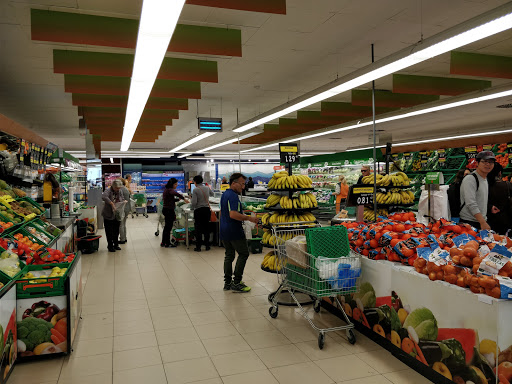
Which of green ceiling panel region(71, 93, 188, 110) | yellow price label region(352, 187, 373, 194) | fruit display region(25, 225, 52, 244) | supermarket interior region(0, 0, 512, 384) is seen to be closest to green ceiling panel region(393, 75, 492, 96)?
supermarket interior region(0, 0, 512, 384)

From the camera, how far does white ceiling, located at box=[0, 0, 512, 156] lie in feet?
15.6

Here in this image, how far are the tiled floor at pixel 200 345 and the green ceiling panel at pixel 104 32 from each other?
3.33m

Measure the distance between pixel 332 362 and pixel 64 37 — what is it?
469 centimetres

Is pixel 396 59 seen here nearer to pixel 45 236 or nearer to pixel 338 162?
pixel 45 236

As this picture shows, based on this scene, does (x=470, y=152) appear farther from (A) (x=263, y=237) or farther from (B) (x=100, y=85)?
(B) (x=100, y=85)

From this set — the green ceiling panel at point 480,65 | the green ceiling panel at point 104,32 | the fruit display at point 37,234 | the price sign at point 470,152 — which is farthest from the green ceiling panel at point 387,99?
the fruit display at point 37,234

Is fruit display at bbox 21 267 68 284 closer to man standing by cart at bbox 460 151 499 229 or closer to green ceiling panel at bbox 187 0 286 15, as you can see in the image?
green ceiling panel at bbox 187 0 286 15

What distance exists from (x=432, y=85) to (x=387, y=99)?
1456 millimetres

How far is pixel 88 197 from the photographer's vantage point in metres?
11.5

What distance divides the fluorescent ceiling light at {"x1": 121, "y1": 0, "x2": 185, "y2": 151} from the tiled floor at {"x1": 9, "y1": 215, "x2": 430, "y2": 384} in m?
3.07

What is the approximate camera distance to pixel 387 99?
944 centimetres

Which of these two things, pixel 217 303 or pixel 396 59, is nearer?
pixel 396 59

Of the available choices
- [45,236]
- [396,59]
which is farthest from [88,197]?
[396,59]

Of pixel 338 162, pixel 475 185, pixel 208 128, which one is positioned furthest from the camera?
pixel 338 162
